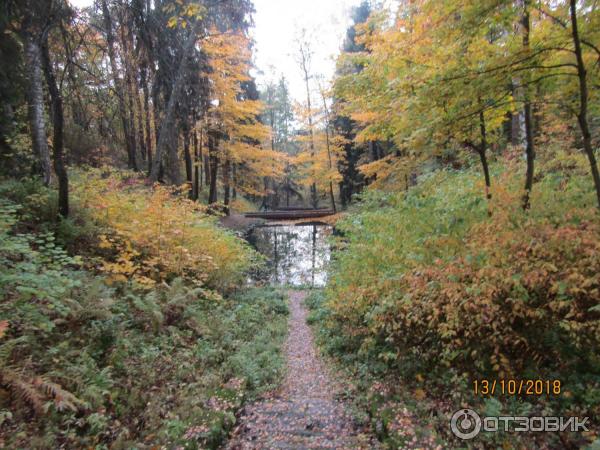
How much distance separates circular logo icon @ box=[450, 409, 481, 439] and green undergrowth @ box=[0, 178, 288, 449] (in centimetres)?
222

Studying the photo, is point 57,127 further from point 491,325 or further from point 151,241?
point 491,325

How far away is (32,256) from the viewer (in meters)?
4.08

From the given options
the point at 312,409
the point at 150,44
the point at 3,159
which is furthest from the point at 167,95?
the point at 312,409

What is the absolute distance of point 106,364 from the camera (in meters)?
3.98

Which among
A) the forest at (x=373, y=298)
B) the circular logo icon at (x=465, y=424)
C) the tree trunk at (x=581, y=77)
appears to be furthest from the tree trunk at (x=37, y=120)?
the tree trunk at (x=581, y=77)

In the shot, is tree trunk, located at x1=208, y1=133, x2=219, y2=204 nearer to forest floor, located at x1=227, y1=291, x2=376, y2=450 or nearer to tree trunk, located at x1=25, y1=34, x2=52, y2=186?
tree trunk, located at x1=25, y1=34, x2=52, y2=186

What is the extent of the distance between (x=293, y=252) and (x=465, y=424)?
14.7 meters

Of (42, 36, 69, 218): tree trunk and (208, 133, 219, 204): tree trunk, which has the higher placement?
(208, 133, 219, 204): tree trunk

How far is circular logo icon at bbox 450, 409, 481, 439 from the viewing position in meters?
2.96
